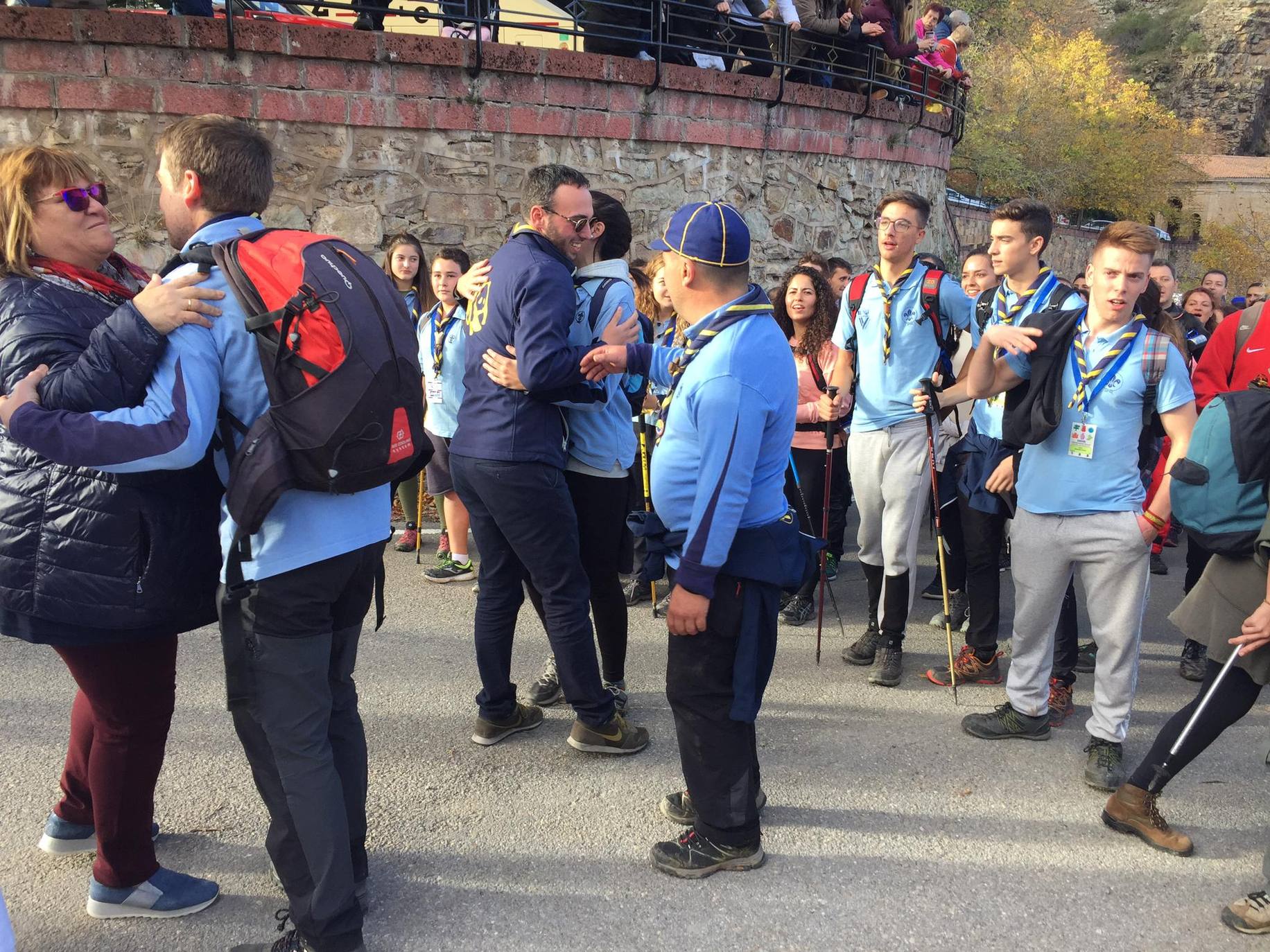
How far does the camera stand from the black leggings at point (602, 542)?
4035 millimetres

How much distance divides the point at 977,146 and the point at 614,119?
31101 mm

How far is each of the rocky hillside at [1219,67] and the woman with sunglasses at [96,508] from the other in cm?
6647

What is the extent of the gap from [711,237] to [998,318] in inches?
89.1

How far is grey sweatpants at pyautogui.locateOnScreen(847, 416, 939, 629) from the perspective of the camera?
→ 4.78 metres

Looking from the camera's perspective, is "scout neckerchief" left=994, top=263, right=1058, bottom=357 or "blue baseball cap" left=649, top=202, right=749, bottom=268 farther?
"scout neckerchief" left=994, top=263, right=1058, bottom=357

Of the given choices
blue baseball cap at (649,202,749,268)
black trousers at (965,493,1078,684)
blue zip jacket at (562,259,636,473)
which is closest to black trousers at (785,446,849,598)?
black trousers at (965,493,1078,684)

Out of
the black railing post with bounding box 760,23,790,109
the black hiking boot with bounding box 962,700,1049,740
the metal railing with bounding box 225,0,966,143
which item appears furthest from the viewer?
the black railing post with bounding box 760,23,790,109

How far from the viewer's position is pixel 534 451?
3.68 m

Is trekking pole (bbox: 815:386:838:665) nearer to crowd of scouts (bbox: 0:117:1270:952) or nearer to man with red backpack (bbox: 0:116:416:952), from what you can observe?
crowd of scouts (bbox: 0:117:1270:952)

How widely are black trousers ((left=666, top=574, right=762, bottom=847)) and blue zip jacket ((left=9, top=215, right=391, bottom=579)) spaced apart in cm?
110

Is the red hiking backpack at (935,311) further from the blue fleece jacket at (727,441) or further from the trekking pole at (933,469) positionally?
the blue fleece jacket at (727,441)

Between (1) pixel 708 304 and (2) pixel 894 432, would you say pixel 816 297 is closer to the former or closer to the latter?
(2) pixel 894 432

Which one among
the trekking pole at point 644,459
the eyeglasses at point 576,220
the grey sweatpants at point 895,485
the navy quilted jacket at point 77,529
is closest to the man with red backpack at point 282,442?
the navy quilted jacket at point 77,529

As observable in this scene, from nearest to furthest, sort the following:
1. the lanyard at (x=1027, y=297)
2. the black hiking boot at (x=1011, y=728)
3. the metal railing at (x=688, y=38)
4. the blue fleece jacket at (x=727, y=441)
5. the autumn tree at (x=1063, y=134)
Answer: the blue fleece jacket at (x=727, y=441)
the black hiking boot at (x=1011, y=728)
the lanyard at (x=1027, y=297)
the metal railing at (x=688, y=38)
the autumn tree at (x=1063, y=134)
